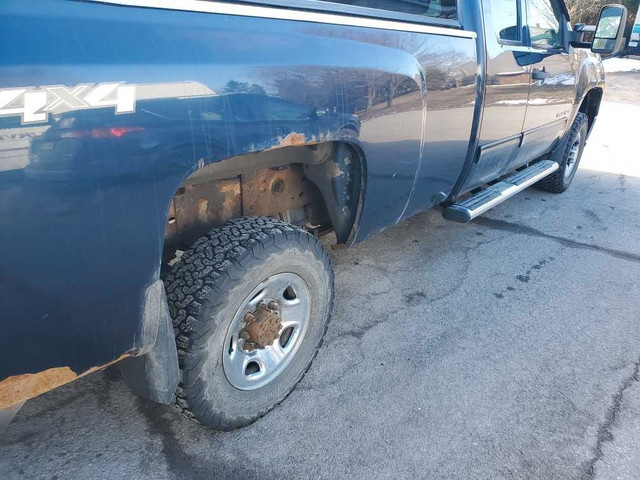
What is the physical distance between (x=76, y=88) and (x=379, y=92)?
137cm

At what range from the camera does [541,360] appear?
9.82ft

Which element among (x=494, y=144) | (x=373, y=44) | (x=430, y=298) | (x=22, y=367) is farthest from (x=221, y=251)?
(x=494, y=144)

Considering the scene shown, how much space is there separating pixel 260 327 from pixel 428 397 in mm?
983

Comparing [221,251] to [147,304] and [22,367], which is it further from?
[22,367]

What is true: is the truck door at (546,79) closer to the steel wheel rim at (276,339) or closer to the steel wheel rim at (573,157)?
the steel wheel rim at (573,157)

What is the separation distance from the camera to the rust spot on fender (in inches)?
59.3

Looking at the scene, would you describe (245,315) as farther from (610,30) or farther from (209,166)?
(610,30)

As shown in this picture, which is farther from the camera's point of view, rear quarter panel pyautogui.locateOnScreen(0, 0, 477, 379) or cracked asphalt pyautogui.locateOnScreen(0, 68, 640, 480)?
cracked asphalt pyautogui.locateOnScreen(0, 68, 640, 480)

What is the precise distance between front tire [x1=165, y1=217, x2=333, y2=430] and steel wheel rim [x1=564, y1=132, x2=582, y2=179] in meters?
4.48

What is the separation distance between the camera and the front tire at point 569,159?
221 inches

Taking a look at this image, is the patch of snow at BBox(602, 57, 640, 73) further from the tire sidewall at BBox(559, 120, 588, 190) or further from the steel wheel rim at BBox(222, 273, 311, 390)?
the steel wheel rim at BBox(222, 273, 311, 390)

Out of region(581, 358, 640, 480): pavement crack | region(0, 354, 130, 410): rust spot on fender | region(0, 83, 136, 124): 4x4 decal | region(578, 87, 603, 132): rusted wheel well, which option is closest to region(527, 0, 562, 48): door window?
region(578, 87, 603, 132): rusted wheel well

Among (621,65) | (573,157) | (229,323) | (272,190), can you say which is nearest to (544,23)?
(573,157)

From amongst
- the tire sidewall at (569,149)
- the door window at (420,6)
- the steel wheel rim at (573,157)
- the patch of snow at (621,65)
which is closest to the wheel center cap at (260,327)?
the door window at (420,6)
